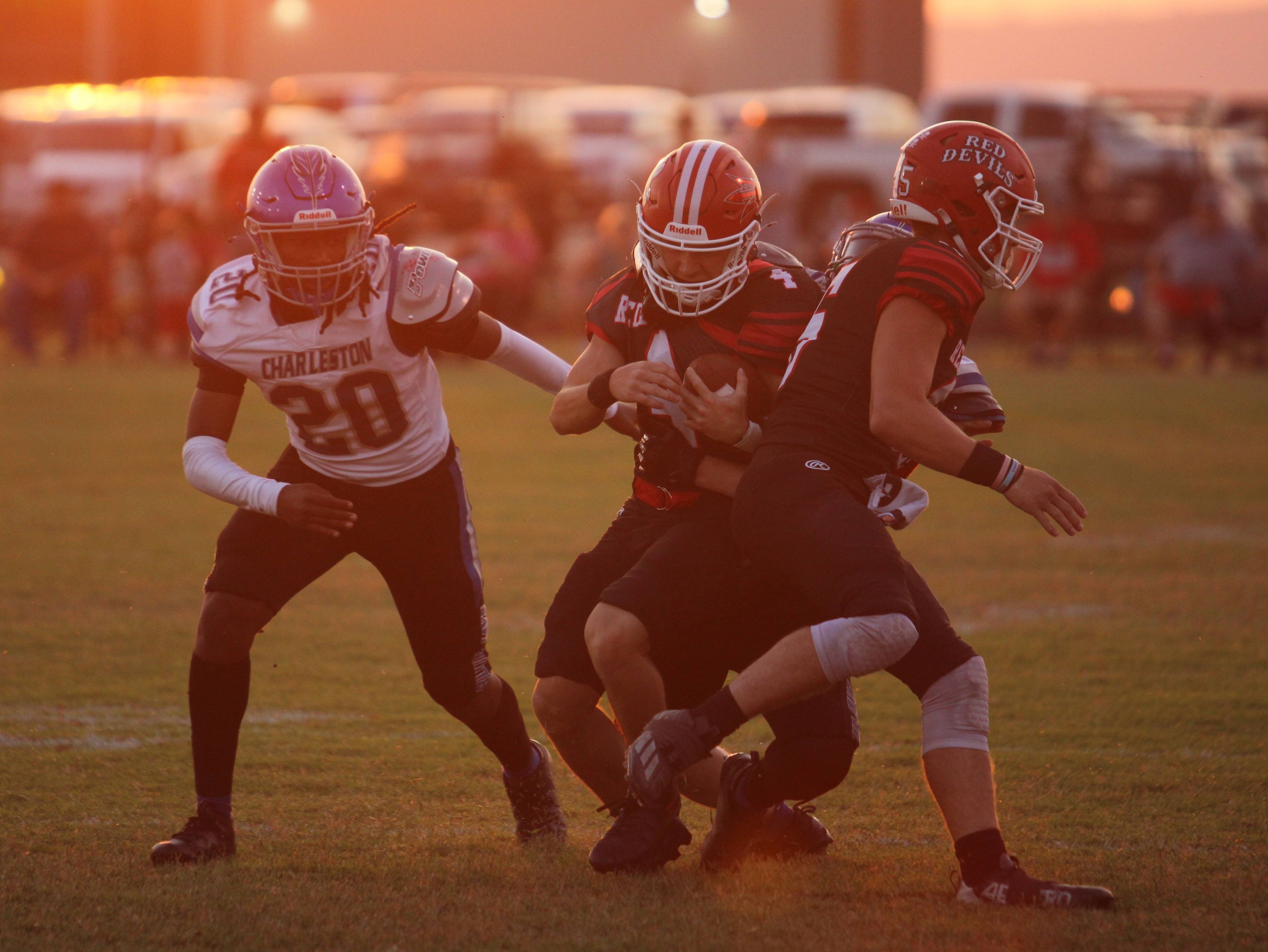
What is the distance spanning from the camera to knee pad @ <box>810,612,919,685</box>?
3590 millimetres

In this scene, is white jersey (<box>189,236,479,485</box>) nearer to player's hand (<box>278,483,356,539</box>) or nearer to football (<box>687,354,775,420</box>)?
player's hand (<box>278,483,356,539</box>)

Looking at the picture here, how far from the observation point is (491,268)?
63.4 feet

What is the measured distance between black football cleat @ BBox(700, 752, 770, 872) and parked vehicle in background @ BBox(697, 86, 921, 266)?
13519 millimetres

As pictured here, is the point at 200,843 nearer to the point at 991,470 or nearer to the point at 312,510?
the point at 312,510

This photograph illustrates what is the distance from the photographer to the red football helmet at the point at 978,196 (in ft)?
12.9

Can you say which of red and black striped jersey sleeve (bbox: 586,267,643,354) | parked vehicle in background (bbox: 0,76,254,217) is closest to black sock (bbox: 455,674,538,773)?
red and black striped jersey sleeve (bbox: 586,267,643,354)

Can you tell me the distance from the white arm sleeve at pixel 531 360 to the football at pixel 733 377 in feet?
1.77

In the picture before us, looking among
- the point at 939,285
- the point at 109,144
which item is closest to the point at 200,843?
the point at 939,285

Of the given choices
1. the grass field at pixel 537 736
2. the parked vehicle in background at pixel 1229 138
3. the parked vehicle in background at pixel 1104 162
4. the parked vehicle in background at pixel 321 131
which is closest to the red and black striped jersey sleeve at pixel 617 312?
the grass field at pixel 537 736

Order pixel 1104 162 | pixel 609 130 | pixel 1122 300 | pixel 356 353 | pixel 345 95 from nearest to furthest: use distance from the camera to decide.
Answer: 1. pixel 356 353
2. pixel 1122 300
3. pixel 1104 162
4. pixel 609 130
5. pixel 345 95

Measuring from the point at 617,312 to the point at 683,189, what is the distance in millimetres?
361

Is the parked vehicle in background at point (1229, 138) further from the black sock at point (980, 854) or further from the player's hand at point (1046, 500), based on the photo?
the black sock at point (980, 854)

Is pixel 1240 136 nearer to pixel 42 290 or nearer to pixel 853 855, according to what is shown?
pixel 42 290

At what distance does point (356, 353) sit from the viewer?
4.27m
